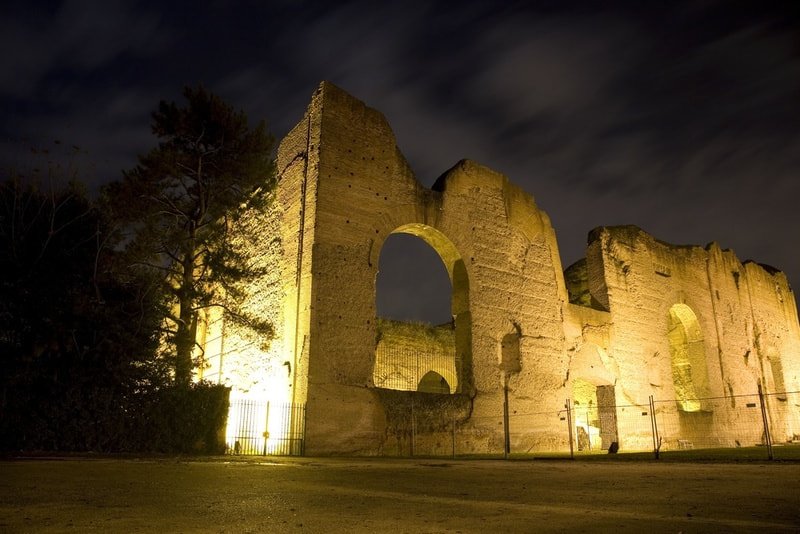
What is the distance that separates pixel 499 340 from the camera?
14344 mm

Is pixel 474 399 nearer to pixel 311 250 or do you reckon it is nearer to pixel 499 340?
pixel 499 340

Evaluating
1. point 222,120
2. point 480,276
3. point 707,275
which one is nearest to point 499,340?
point 480,276

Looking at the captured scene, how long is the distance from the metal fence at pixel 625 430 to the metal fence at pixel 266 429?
2.19 m

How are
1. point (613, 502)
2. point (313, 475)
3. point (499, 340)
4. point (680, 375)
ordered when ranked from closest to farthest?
point (613, 502) → point (313, 475) → point (499, 340) → point (680, 375)

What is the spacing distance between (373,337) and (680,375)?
1382cm

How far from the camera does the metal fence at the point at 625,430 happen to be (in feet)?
39.8

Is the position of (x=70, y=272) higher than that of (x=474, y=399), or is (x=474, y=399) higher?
(x=70, y=272)

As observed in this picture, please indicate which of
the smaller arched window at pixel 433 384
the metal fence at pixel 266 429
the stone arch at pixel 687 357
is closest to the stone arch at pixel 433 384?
the smaller arched window at pixel 433 384

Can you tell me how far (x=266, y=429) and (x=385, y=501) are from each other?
746 cm

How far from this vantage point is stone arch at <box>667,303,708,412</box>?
65.9 ft

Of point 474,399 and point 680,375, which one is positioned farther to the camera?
point 680,375

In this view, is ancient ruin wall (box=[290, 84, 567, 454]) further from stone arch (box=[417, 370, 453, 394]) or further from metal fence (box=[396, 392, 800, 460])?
stone arch (box=[417, 370, 453, 394])

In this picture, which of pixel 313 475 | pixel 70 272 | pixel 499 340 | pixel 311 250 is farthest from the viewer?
pixel 499 340

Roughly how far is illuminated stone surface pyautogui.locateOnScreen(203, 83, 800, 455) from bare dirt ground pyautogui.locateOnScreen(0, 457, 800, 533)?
5167 mm
